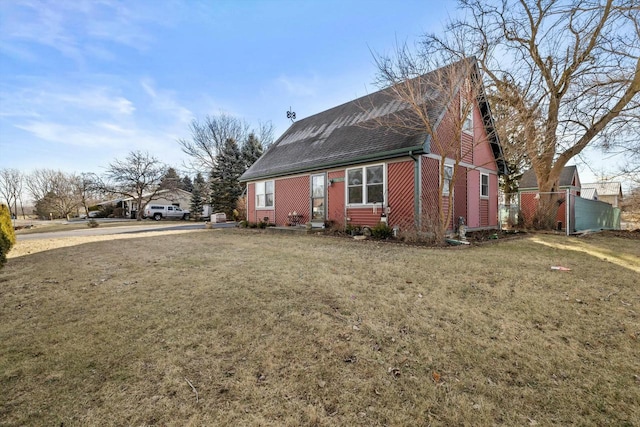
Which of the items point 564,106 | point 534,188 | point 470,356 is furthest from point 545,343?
point 534,188

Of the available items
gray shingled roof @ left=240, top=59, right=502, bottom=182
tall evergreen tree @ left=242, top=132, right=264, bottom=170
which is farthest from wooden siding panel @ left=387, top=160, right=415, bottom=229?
tall evergreen tree @ left=242, top=132, right=264, bottom=170

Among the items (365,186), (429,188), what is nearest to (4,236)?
(365,186)

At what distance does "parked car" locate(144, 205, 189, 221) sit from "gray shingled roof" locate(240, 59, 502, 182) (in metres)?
20.2

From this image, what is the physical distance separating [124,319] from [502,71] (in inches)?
589

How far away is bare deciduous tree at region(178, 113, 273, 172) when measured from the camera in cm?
3084

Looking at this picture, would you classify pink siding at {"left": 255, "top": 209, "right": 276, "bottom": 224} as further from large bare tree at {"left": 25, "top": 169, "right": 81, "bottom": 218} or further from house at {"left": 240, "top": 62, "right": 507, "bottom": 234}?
large bare tree at {"left": 25, "top": 169, "right": 81, "bottom": 218}

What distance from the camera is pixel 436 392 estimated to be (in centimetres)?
194

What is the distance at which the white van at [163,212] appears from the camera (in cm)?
3100

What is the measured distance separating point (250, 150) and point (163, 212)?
1290 cm

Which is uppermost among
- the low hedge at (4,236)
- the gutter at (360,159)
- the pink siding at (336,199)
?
the gutter at (360,159)

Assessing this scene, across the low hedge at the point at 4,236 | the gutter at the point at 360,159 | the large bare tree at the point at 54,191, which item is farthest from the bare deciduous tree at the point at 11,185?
the gutter at the point at 360,159

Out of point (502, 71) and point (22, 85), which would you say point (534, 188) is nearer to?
point (502, 71)

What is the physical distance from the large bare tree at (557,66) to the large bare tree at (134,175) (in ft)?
96.6

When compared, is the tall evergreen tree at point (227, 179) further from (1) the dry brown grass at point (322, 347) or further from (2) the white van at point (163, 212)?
(1) the dry brown grass at point (322, 347)
